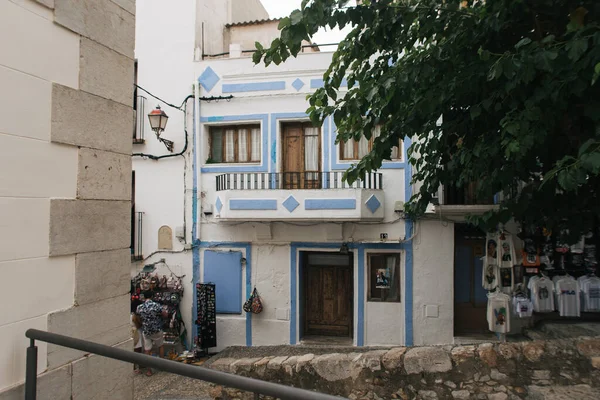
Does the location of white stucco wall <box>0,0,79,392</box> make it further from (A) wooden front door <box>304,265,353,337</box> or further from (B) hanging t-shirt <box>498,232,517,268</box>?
(B) hanging t-shirt <box>498,232,517,268</box>

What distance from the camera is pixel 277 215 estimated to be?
8.37 metres

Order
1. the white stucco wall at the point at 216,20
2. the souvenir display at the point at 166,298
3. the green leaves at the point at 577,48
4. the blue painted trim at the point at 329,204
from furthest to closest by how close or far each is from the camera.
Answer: the white stucco wall at the point at 216,20
the souvenir display at the point at 166,298
the blue painted trim at the point at 329,204
the green leaves at the point at 577,48

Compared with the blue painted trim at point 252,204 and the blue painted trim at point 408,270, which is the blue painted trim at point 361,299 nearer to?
the blue painted trim at point 408,270

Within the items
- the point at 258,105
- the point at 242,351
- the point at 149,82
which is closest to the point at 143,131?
the point at 149,82

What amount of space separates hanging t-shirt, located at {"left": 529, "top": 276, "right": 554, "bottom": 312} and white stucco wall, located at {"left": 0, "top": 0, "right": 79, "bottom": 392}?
24.8 feet

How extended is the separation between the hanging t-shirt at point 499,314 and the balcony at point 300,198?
103 inches

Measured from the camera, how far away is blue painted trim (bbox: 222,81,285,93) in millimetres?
8992

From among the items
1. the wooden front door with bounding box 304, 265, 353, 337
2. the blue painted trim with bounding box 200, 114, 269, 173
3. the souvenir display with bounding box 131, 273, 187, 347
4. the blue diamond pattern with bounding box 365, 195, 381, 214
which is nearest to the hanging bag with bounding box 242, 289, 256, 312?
the wooden front door with bounding box 304, 265, 353, 337

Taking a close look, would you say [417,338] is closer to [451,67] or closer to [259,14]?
[451,67]

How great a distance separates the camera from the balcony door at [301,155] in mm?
8961

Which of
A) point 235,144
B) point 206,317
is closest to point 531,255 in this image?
point 235,144

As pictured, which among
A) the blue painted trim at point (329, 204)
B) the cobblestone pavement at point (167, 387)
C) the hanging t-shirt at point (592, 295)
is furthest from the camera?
the blue painted trim at point (329, 204)

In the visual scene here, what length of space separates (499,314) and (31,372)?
7586 mm

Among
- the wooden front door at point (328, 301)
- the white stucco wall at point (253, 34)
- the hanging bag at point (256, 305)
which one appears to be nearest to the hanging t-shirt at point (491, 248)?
the wooden front door at point (328, 301)
